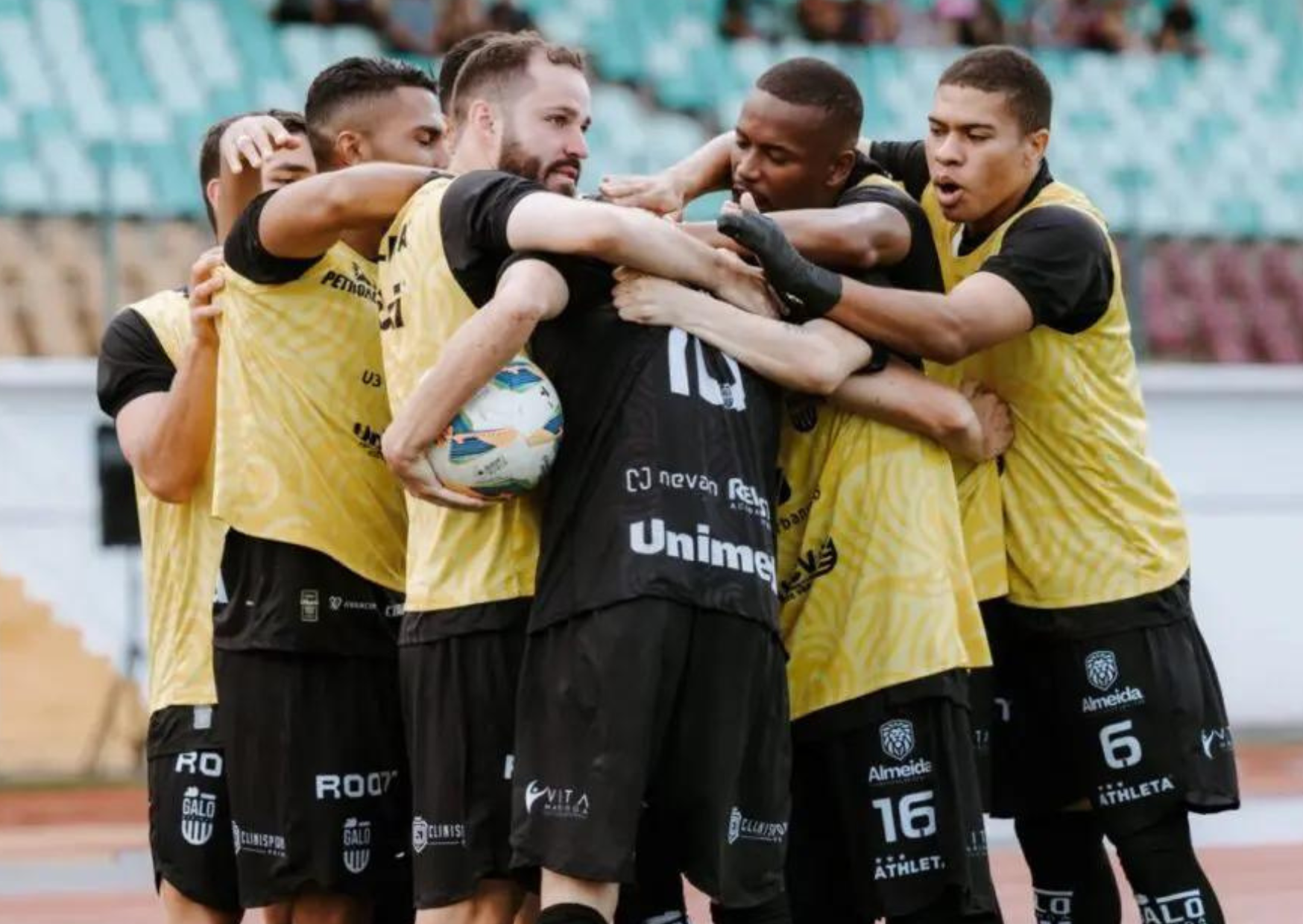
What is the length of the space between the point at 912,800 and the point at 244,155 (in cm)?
224

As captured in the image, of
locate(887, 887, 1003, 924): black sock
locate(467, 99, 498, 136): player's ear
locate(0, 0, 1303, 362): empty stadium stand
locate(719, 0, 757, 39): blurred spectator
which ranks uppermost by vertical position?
locate(719, 0, 757, 39): blurred spectator

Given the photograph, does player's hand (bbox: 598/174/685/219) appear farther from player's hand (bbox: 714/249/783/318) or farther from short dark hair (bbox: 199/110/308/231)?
short dark hair (bbox: 199/110/308/231)

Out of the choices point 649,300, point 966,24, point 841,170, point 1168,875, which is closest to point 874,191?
point 841,170

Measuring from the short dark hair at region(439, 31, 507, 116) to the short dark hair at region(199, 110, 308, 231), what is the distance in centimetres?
46

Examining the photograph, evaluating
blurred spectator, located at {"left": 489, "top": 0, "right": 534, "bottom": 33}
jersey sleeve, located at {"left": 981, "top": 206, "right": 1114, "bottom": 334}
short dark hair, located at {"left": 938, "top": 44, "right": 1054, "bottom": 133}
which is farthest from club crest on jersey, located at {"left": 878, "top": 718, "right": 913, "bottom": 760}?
blurred spectator, located at {"left": 489, "top": 0, "right": 534, "bottom": 33}

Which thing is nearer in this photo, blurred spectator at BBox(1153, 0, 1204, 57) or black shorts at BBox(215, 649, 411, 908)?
black shorts at BBox(215, 649, 411, 908)

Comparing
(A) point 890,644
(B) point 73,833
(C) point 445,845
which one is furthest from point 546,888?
(B) point 73,833

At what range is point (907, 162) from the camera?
19.4 feet

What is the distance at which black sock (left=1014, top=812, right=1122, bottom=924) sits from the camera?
5793mm

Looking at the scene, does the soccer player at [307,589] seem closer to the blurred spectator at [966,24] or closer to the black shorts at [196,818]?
the black shorts at [196,818]

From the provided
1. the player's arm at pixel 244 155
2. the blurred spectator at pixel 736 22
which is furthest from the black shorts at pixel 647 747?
the blurred spectator at pixel 736 22

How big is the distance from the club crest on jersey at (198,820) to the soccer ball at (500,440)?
4.87 feet

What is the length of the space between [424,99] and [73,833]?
322 inches

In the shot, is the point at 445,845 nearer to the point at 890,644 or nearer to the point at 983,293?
the point at 890,644
